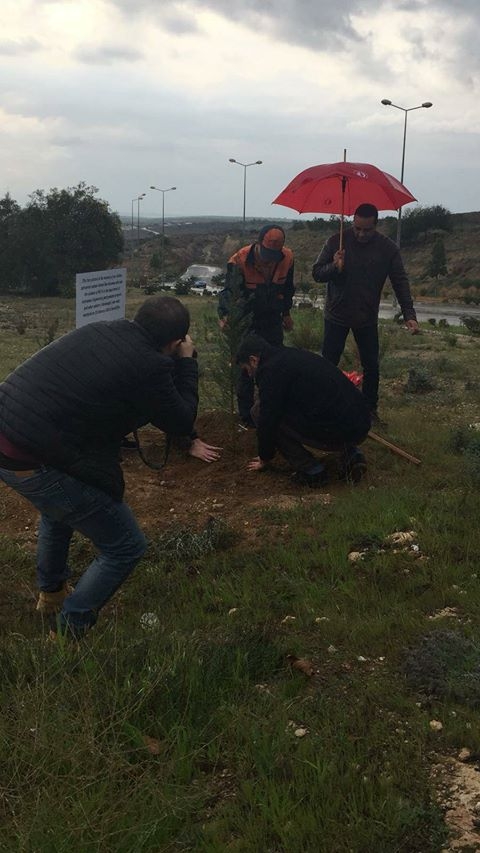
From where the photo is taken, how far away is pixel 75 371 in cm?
278

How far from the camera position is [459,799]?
1996mm

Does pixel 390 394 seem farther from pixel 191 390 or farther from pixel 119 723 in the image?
pixel 119 723

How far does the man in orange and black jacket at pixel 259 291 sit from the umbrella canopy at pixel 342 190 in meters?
0.68

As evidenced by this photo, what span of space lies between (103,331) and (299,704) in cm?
158

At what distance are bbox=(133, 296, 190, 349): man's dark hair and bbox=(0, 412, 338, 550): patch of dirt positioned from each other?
1.92 m

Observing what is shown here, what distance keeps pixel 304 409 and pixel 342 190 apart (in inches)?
89.3

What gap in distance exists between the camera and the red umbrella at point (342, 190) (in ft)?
20.1

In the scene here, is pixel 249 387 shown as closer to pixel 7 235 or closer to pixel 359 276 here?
pixel 359 276

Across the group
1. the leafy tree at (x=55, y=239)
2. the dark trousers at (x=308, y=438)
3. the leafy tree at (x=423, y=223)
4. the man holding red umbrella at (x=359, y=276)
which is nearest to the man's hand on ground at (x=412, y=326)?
the man holding red umbrella at (x=359, y=276)

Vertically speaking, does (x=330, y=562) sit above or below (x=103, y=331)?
below

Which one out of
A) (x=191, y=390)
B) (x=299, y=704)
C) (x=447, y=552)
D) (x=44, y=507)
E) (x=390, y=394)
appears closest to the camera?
(x=299, y=704)

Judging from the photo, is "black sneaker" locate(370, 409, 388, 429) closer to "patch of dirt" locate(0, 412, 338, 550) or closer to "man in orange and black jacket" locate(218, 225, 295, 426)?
"man in orange and black jacket" locate(218, 225, 295, 426)

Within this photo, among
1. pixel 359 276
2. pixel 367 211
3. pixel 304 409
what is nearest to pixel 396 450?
pixel 304 409

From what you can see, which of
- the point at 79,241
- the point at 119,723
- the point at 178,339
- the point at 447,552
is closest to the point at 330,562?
the point at 447,552
